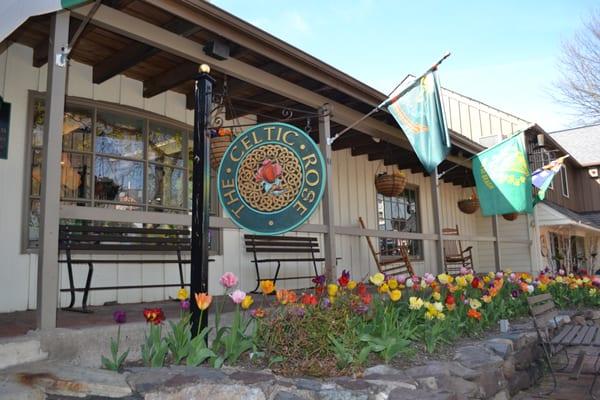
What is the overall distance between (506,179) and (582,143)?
50.7ft

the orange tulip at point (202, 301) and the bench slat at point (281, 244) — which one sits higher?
the bench slat at point (281, 244)

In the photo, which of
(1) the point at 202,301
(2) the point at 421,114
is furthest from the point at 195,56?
(2) the point at 421,114

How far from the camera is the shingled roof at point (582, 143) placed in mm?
19109

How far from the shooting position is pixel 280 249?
267 inches

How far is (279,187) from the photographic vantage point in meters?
3.53

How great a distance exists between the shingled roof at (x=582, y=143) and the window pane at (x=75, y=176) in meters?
17.8

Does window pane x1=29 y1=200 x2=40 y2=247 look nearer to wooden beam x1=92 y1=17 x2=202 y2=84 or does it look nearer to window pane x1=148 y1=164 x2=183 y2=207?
window pane x1=148 y1=164 x2=183 y2=207

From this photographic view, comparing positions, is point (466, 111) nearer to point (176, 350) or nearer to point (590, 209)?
point (590, 209)

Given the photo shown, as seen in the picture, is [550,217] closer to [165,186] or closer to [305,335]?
[165,186]

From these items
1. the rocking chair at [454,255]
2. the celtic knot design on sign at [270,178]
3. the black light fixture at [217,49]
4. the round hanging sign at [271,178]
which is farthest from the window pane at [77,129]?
the rocking chair at [454,255]

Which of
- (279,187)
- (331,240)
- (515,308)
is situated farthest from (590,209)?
(279,187)

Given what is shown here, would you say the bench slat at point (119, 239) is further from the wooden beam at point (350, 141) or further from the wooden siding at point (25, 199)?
the wooden beam at point (350, 141)

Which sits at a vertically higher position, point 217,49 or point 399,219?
point 217,49

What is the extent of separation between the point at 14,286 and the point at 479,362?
3.72 m
